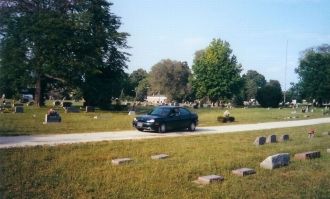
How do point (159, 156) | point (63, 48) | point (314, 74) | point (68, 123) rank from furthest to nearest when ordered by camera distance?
point (63, 48) → point (68, 123) → point (314, 74) → point (159, 156)

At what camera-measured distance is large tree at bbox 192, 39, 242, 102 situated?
237ft

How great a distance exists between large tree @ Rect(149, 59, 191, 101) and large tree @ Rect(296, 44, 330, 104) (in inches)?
2755

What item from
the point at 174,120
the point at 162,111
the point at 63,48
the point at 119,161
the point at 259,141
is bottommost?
the point at 119,161

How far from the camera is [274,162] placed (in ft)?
35.5

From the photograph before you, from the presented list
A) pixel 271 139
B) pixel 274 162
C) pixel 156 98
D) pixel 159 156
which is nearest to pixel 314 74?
pixel 271 139

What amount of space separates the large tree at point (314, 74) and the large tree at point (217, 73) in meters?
47.1

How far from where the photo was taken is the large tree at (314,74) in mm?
21447

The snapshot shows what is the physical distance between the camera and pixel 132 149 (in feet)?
43.8

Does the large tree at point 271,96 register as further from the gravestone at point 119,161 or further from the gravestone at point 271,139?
the gravestone at point 119,161

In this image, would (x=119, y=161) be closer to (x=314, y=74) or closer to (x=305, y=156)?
(x=305, y=156)

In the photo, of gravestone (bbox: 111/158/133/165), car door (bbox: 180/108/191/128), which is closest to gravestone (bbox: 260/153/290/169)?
gravestone (bbox: 111/158/133/165)

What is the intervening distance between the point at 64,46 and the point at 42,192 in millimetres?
35032

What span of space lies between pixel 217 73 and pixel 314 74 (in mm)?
51001

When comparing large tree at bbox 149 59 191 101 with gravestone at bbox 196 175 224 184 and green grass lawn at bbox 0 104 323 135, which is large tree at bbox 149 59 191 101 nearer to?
green grass lawn at bbox 0 104 323 135
